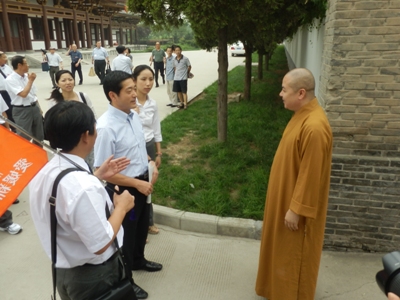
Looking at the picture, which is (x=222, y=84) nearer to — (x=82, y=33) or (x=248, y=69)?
(x=248, y=69)

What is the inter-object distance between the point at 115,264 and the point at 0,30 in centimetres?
2651

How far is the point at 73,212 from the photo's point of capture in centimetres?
151

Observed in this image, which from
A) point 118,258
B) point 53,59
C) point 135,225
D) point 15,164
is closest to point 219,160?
point 135,225

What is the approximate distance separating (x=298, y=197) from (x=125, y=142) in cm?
134

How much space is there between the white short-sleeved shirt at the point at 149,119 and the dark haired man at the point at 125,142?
0.74m

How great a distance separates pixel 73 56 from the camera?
554 inches

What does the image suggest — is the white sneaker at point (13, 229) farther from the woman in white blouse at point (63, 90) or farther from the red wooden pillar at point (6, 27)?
the red wooden pillar at point (6, 27)

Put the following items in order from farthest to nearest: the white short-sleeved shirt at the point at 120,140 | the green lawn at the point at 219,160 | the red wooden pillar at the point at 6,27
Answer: the red wooden pillar at the point at 6,27 < the green lawn at the point at 219,160 < the white short-sleeved shirt at the point at 120,140

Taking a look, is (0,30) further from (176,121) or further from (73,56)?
(176,121)

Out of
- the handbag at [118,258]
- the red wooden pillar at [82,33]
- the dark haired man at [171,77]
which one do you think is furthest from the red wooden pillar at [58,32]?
the handbag at [118,258]

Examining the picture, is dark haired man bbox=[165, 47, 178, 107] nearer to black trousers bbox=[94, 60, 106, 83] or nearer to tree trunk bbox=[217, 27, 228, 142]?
tree trunk bbox=[217, 27, 228, 142]

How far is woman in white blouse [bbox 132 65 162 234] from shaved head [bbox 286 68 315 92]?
4.68ft

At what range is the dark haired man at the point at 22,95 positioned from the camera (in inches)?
188

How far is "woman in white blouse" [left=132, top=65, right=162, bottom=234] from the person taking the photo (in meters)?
3.21
